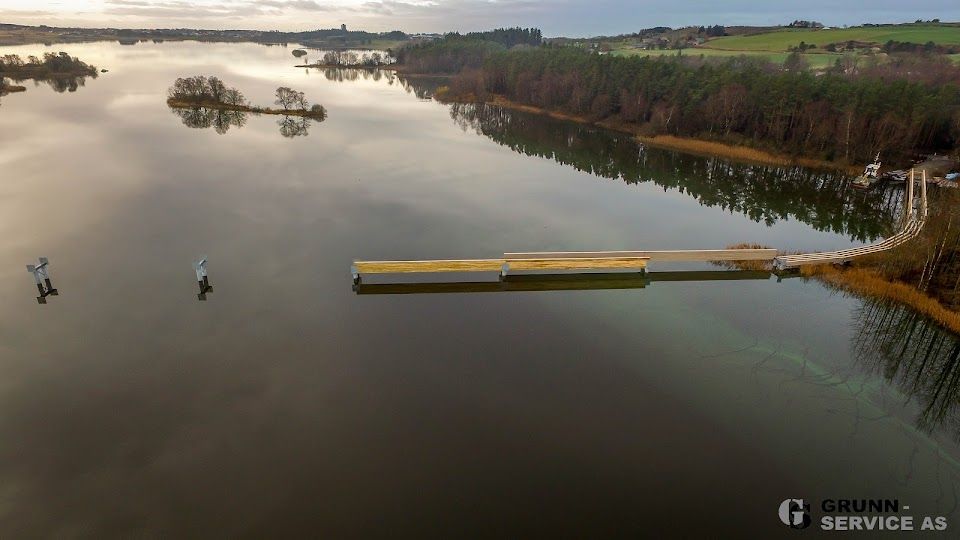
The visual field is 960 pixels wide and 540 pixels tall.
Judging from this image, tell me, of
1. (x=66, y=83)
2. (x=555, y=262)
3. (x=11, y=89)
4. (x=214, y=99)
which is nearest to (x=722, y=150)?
(x=555, y=262)

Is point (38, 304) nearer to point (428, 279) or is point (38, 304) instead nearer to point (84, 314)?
point (84, 314)

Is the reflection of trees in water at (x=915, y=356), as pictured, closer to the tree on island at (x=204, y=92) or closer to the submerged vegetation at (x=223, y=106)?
the submerged vegetation at (x=223, y=106)

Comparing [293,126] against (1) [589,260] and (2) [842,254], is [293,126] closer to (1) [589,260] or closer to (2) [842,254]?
(1) [589,260]

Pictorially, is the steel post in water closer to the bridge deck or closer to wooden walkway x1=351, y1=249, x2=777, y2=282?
wooden walkway x1=351, y1=249, x2=777, y2=282

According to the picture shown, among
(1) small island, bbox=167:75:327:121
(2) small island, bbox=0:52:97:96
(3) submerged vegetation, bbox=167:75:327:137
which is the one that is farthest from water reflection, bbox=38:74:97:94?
(1) small island, bbox=167:75:327:121

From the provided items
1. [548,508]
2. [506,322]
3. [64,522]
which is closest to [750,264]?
[506,322]

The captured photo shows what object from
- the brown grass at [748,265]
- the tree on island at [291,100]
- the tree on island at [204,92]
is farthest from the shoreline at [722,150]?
the tree on island at [204,92]

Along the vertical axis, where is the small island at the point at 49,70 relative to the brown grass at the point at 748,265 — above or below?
above
